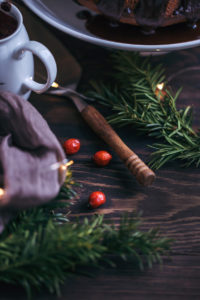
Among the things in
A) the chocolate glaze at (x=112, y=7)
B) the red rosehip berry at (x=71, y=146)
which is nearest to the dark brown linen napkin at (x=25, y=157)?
the red rosehip berry at (x=71, y=146)

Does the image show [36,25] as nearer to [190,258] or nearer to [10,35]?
[10,35]

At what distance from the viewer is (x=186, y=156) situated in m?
0.68

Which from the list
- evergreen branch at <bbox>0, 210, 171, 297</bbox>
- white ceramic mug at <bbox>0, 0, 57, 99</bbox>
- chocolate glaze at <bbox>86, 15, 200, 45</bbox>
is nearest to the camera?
evergreen branch at <bbox>0, 210, 171, 297</bbox>

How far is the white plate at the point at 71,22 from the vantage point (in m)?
0.71

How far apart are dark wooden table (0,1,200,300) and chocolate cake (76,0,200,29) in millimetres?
121

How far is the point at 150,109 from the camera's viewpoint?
2.37 ft

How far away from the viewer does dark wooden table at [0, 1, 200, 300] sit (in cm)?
57

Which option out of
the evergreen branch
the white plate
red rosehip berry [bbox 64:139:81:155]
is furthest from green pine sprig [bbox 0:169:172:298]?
the white plate

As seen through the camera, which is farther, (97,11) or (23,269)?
(97,11)

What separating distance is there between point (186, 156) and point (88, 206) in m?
0.18

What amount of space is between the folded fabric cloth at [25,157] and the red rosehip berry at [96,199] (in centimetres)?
10

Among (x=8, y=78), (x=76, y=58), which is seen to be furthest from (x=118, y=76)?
(x=8, y=78)

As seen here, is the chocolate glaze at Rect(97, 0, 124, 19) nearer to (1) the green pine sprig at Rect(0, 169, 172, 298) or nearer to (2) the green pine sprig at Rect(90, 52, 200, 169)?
(2) the green pine sprig at Rect(90, 52, 200, 169)

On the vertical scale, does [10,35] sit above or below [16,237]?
above
